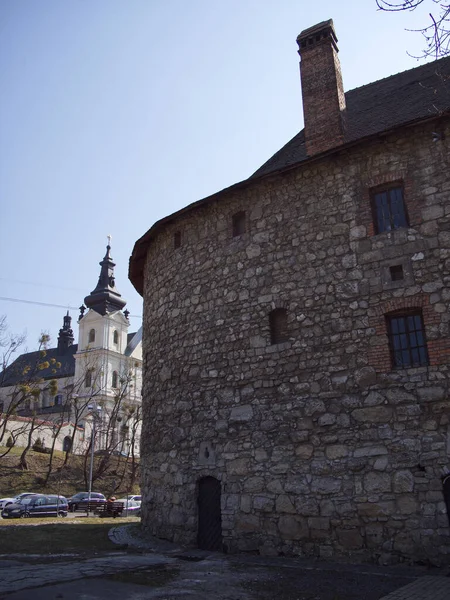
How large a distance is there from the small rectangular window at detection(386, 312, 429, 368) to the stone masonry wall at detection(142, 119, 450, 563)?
211 mm

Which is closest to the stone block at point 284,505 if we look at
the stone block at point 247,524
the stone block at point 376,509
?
the stone block at point 247,524

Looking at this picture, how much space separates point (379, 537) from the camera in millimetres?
9008

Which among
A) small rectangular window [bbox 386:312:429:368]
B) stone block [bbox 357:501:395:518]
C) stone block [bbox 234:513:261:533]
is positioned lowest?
stone block [bbox 234:513:261:533]

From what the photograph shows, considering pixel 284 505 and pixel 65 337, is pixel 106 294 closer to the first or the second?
pixel 65 337

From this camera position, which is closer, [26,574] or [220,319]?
[26,574]

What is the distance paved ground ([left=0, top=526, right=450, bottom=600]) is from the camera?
677 cm

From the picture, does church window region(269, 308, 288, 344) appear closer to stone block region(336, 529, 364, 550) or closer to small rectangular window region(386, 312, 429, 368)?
small rectangular window region(386, 312, 429, 368)

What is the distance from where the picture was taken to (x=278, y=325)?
36.7 ft

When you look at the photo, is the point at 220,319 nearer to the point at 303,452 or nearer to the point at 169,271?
the point at 169,271

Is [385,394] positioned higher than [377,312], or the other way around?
[377,312]

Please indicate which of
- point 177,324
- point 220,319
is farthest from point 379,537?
point 177,324

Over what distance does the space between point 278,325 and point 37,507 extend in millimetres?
19980

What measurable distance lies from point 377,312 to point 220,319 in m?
3.44

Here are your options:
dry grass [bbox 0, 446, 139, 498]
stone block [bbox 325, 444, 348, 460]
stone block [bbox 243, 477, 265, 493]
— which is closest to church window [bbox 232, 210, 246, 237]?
stone block [bbox 325, 444, 348, 460]
